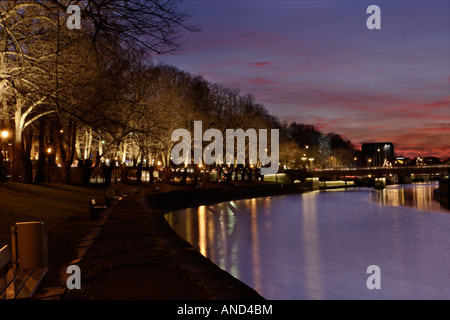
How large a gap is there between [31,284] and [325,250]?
24.5m

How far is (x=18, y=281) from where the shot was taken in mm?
9391

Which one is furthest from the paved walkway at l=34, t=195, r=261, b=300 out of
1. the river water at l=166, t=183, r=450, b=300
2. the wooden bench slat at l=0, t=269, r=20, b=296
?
the river water at l=166, t=183, r=450, b=300

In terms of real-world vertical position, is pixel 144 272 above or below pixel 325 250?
above

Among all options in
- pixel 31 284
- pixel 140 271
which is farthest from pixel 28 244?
pixel 140 271

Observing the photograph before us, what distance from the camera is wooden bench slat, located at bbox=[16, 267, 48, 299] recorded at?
854 centimetres

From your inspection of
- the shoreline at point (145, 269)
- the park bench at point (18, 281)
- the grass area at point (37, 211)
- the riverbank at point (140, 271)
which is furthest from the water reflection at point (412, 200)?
the park bench at point (18, 281)

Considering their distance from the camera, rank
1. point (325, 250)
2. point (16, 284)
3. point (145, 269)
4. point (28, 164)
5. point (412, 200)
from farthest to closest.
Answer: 1. point (412, 200)
2. point (28, 164)
3. point (325, 250)
4. point (145, 269)
5. point (16, 284)

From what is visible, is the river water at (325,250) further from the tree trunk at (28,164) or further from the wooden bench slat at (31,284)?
the tree trunk at (28,164)

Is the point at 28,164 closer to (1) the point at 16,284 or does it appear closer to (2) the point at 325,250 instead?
(2) the point at 325,250

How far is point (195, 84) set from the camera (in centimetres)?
7488

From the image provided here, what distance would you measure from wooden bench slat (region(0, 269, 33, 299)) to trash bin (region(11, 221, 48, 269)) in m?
0.20
